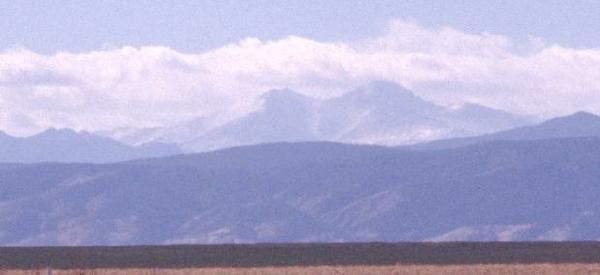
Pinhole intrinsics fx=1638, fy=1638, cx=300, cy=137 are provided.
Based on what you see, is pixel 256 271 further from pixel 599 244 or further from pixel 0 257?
pixel 599 244

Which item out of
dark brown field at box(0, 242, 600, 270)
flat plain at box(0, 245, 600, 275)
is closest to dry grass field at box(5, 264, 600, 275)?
flat plain at box(0, 245, 600, 275)

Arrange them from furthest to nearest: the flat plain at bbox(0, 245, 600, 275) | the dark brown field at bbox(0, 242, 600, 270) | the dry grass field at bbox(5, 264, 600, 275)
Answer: the dark brown field at bbox(0, 242, 600, 270) → the flat plain at bbox(0, 245, 600, 275) → the dry grass field at bbox(5, 264, 600, 275)

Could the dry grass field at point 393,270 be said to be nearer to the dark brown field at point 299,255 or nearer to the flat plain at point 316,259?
the flat plain at point 316,259

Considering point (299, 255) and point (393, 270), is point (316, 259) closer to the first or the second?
point (299, 255)

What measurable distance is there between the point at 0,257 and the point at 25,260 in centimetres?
438

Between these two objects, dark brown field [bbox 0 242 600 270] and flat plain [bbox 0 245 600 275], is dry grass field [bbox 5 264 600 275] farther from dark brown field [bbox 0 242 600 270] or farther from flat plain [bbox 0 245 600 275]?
dark brown field [bbox 0 242 600 270]

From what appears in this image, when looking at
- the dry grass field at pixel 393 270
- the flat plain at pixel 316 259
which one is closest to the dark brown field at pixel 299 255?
the flat plain at pixel 316 259

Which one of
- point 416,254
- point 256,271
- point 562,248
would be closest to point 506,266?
point 256,271

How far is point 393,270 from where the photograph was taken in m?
69.7

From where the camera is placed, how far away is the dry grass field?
67562 mm

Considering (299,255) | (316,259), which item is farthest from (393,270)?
(299,255)

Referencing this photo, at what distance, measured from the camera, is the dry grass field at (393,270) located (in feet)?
222

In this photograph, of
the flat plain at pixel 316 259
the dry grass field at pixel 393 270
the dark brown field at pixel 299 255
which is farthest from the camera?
the dark brown field at pixel 299 255

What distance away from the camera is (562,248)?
9581 cm
